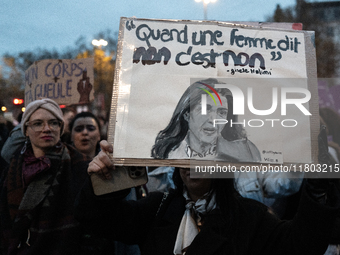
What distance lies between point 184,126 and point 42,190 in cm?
151

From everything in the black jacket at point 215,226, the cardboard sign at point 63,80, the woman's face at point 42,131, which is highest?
the cardboard sign at point 63,80

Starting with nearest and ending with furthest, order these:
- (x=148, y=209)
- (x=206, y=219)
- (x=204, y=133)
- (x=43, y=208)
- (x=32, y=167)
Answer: (x=204, y=133)
(x=206, y=219)
(x=148, y=209)
(x=43, y=208)
(x=32, y=167)

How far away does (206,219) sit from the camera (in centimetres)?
179

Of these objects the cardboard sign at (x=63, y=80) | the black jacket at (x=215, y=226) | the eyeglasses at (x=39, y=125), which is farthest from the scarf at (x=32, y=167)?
the cardboard sign at (x=63, y=80)

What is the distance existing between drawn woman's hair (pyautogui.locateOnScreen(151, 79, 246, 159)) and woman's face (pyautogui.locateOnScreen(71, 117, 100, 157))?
2234 millimetres

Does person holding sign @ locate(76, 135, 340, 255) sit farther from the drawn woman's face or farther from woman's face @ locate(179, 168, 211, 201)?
the drawn woman's face

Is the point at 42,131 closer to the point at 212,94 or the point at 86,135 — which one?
the point at 86,135

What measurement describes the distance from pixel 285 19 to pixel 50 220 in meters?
23.5

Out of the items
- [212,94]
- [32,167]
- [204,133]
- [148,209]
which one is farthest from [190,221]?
[32,167]

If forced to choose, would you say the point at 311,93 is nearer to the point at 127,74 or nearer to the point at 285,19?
the point at 127,74

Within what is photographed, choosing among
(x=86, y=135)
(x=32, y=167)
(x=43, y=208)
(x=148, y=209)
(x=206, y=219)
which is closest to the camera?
(x=206, y=219)

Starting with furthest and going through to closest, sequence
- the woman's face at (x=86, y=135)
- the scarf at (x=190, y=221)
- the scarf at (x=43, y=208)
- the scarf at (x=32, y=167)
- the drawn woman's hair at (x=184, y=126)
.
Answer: the woman's face at (x=86, y=135) < the scarf at (x=32, y=167) < the scarf at (x=43, y=208) < the scarf at (x=190, y=221) < the drawn woman's hair at (x=184, y=126)

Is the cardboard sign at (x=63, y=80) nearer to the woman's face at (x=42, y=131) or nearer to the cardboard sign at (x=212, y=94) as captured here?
the woman's face at (x=42, y=131)

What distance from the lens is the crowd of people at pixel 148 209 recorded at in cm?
161
